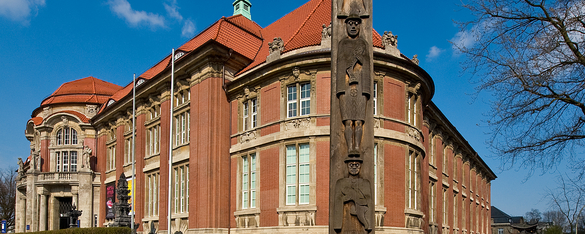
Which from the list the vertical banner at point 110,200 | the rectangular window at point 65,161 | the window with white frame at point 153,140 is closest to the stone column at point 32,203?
the rectangular window at point 65,161

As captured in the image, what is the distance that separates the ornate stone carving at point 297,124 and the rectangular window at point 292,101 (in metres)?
0.48

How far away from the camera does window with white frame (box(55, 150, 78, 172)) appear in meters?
46.4

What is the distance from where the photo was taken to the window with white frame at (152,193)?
32.9 meters

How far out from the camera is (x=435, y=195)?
33.8 metres

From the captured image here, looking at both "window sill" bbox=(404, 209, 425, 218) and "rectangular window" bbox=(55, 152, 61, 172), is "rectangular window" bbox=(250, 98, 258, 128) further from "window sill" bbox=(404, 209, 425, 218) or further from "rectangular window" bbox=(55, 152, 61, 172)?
"rectangular window" bbox=(55, 152, 61, 172)

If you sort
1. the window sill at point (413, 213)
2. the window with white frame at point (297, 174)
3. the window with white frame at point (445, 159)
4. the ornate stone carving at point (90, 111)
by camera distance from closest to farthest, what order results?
the window with white frame at point (297, 174), the window sill at point (413, 213), the window with white frame at point (445, 159), the ornate stone carving at point (90, 111)

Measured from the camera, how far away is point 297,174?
23.8 m

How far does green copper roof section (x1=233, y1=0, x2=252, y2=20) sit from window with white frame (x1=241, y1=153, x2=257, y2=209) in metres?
18.9

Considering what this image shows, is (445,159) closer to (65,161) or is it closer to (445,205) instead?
(445,205)

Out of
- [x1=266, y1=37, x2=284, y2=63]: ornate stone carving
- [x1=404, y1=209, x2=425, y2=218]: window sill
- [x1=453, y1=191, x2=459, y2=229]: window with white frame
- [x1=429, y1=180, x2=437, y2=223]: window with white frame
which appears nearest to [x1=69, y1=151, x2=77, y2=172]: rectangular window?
[x1=266, y1=37, x2=284, y2=63]: ornate stone carving

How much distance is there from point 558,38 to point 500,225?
9388cm

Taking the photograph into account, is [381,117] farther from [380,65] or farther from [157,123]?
[157,123]

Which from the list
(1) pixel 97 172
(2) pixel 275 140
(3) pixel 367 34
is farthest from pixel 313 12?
(1) pixel 97 172

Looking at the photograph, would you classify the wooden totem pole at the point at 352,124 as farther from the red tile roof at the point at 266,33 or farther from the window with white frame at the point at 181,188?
the window with white frame at the point at 181,188
